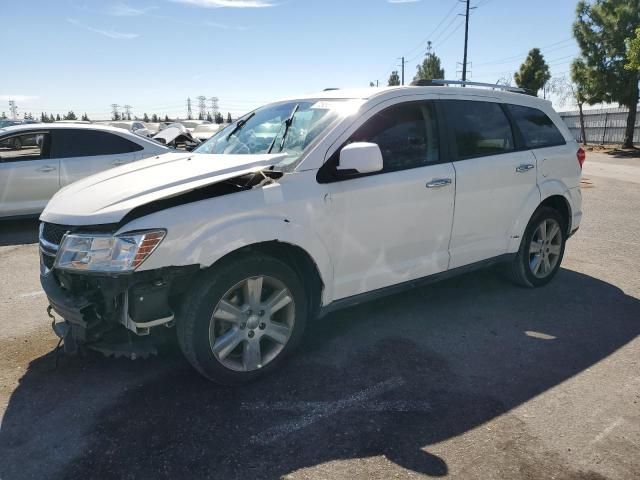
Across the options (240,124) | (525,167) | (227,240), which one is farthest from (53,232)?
(525,167)

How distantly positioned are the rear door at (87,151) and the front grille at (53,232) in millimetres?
4905

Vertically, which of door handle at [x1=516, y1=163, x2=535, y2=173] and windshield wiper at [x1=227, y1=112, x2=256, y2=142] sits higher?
windshield wiper at [x1=227, y1=112, x2=256, y2=142]

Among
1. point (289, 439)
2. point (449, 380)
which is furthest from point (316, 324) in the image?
point (289, 439)

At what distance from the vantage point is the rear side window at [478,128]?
4141mm

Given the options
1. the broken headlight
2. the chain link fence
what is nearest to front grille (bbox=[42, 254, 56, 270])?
the broken headlight

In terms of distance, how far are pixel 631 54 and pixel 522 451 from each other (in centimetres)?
2337

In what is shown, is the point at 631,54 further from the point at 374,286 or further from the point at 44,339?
the point at 44,339

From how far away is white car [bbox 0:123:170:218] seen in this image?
7527 mm

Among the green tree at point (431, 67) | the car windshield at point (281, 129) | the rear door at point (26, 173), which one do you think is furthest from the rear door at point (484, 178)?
the green tree at point (431, 67)

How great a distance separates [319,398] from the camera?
3096mm

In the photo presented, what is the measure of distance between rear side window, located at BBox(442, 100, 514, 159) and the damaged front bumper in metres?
2.47

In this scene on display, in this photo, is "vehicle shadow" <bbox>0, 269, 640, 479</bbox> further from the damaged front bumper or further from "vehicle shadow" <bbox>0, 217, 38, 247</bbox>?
"vehicle shadow" <bbox>0, 217, 38, 247</bbox>

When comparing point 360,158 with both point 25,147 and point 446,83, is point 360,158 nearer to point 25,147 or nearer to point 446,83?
point 446,83

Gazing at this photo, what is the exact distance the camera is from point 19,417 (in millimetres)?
2916
